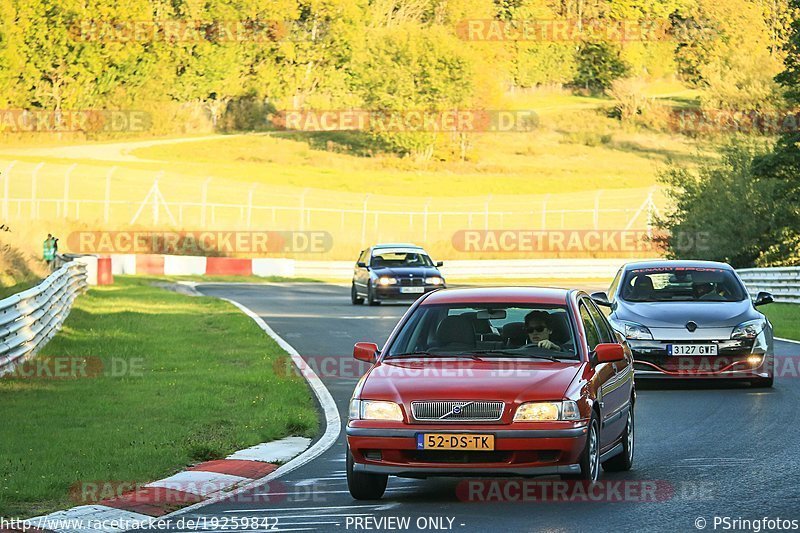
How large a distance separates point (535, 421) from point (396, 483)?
153cm

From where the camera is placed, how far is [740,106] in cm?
6712

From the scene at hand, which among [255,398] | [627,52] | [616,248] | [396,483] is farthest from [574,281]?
[627,52]

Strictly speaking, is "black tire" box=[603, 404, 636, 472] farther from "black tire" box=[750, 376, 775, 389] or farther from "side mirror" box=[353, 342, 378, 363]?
"black tire" box=[750, 376, 775, 389]

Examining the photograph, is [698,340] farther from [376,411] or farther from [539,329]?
[376,411]

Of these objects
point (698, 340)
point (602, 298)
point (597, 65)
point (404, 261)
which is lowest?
point (404, 261)

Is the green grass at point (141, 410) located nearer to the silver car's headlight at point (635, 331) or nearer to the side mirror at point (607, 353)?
the side mirror at point (607, 353)

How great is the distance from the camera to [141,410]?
14438mm

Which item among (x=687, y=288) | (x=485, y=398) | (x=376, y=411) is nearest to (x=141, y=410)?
(x=376, y=411)

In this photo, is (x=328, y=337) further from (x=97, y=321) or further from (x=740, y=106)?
(x=740, y=106)

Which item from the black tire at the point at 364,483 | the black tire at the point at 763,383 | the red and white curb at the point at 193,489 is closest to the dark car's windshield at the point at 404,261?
the black tire at the point at 763,383

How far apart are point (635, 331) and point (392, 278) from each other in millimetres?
18855

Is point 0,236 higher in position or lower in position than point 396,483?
lower

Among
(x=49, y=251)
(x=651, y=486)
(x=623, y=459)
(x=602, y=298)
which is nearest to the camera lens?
(x=651, y=486)

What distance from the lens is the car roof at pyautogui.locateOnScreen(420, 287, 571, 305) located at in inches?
412
